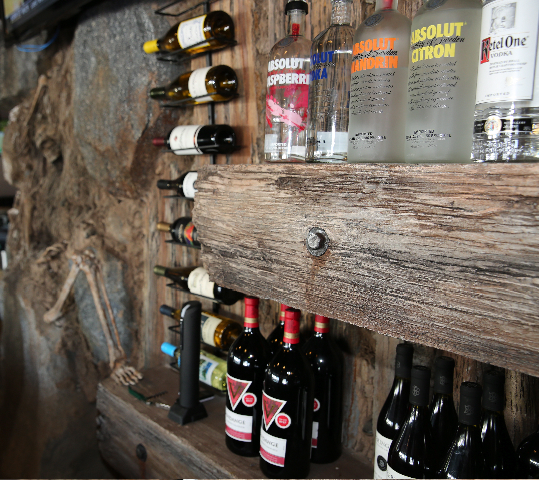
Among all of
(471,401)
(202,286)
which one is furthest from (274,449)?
(202,286)

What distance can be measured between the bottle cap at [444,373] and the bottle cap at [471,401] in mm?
71

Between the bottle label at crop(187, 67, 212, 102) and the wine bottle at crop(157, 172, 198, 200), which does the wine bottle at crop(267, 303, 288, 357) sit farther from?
the bottle label at crop(187, 67, 212, 102)

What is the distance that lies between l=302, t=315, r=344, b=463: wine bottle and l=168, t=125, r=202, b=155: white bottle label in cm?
66

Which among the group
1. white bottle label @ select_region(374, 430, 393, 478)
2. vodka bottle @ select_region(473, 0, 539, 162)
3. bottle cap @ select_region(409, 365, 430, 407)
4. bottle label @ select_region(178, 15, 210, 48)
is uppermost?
bottle label @ select_region(178, 15, 210, 48)

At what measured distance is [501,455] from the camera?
745mm

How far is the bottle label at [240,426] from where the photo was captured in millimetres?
1048

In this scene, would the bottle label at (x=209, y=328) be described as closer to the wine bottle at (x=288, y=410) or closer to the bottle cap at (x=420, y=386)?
the wine bottle at (x=288, y=410)

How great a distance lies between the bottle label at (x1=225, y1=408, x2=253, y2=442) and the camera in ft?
3.44

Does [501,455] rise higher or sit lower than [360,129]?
lower

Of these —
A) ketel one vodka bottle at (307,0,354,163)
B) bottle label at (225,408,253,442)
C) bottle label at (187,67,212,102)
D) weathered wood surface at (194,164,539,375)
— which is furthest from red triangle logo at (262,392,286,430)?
bottle label at (187,67,212,102)

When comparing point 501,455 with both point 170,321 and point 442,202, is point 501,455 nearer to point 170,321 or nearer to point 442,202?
point 442,202

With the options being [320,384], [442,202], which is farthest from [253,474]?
[442,202]

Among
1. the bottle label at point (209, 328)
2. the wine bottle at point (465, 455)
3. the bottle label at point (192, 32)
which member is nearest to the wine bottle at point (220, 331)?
the bottle label at point (209, 328)

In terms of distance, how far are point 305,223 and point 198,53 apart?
1.02 metres
